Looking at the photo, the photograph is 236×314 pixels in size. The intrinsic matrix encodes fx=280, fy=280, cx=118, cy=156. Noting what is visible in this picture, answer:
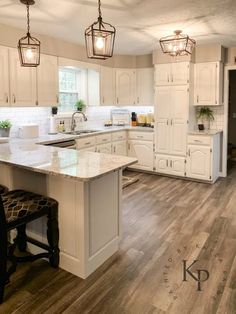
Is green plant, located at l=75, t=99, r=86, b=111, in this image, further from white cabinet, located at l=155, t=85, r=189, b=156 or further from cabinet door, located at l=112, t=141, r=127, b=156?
white cabinet, located at l=155, t=85, r=189, b=156

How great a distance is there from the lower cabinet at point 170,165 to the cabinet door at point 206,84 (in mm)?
1134

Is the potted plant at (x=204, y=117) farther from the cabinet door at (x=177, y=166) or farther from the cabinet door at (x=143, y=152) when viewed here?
the cabinet door at (x=143, y=152)

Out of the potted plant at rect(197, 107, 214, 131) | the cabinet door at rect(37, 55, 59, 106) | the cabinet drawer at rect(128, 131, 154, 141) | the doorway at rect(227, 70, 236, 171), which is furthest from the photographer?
the doorway at rect(227, 70, 236, 171)

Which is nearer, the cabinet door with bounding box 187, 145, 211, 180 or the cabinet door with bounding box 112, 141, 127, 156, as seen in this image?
the cabinet door with bounding box 187, 145, 211, 180

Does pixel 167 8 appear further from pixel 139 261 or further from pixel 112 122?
pixel 112 122

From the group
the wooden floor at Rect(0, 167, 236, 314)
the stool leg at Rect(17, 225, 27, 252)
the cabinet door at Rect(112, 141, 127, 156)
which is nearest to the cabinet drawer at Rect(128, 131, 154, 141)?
the cabinet door at Rect(112, 141, 127, 156)

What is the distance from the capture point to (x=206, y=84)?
5168 millimetres

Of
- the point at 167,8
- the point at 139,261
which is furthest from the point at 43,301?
the point at 167,8

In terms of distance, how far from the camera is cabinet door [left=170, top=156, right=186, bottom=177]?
17.5 ft

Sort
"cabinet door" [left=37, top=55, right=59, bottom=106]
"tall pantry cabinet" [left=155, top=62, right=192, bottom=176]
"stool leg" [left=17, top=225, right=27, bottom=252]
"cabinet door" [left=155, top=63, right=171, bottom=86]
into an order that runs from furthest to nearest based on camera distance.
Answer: "cabinet door" [left=155, top=63, right=171, bottom=86] < "tall pantry cabinet" [left=155, top=62, right=192, bottom=176] < "cabinet door" [left=37, top=55, right=59, bottom=106] < "stool leg" [left=17, top=225, right=27, bottom=252]

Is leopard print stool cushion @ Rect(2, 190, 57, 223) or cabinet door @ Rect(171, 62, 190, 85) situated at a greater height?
cabinet door @ Rect(171, 62, 190, 85)

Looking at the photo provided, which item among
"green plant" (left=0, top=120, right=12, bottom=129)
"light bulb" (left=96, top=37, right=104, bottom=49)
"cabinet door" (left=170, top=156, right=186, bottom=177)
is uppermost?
"light bulb" (left=96, top=37, right=104, bottom=49)

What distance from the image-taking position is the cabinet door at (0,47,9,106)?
3.78 meters

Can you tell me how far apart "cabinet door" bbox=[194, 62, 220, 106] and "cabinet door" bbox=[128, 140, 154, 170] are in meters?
1.28
